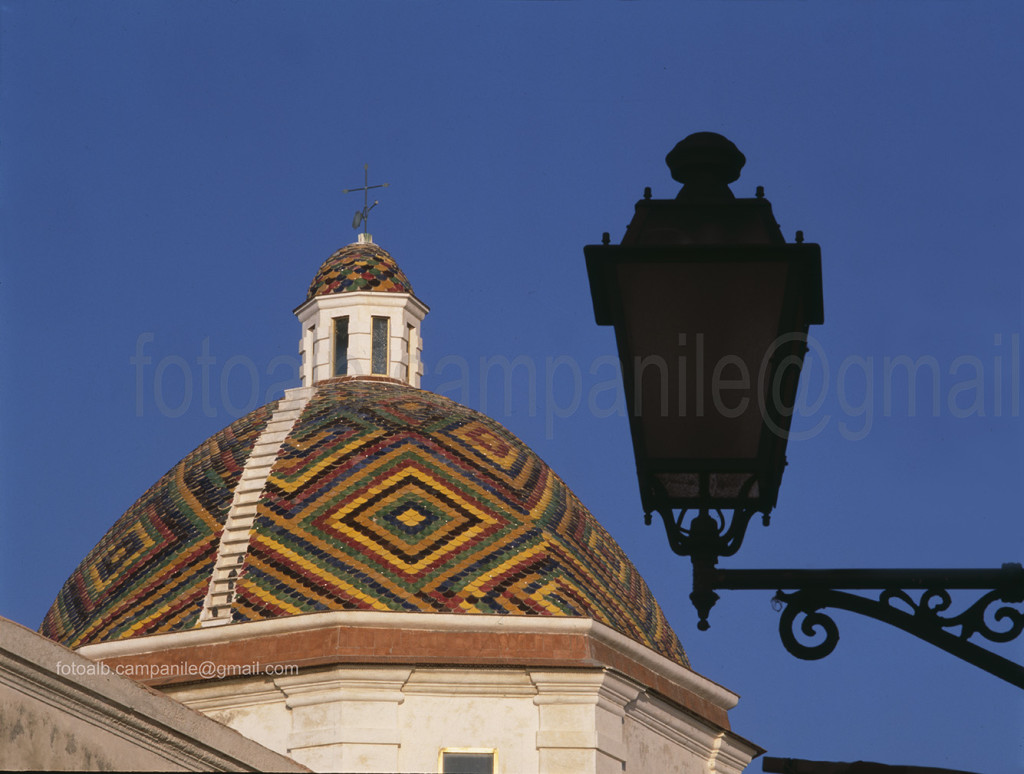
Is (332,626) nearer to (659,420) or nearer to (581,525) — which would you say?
(581,525)

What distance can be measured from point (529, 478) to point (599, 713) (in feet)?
7.09

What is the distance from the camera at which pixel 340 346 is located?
17.4m

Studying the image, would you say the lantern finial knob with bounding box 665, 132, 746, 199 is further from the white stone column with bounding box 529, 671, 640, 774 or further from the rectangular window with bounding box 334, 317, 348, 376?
the rectangular window with bounding box 334, 317, 348, 376

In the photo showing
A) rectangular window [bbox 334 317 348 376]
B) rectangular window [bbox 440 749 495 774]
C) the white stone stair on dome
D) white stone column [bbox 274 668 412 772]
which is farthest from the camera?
rectangular window [bbox 334 317 348 376]

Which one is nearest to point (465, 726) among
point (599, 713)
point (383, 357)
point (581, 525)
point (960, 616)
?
point (599, 713)

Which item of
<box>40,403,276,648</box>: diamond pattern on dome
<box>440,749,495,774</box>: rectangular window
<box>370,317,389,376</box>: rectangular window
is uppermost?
<box>370,317,389,376</box>: rectangular window

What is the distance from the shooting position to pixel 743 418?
8.10ft

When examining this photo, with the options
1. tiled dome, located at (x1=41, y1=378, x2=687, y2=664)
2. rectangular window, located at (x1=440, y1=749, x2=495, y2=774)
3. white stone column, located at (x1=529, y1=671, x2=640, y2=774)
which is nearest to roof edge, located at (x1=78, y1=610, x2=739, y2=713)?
tiled dome, located at (x1=41, y1=378, x2=687, y2=664)

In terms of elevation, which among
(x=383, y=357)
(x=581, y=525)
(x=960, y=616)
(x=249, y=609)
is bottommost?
(x=960, y=616)

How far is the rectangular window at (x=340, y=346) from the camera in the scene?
56.8 feet

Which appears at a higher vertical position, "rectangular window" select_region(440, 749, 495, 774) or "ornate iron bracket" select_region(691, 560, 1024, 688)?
"rectangular window" select_region(440, 749, 495, 774)

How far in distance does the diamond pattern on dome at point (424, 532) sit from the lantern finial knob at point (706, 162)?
38.3ft

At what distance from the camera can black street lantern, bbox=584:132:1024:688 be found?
2.44 meters

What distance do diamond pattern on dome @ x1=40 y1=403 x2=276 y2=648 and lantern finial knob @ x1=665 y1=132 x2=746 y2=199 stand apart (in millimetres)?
11986
